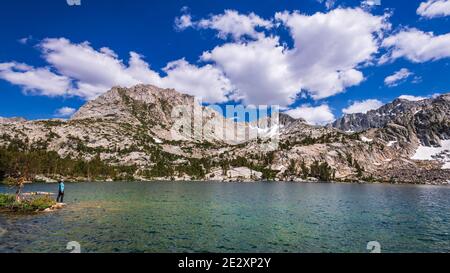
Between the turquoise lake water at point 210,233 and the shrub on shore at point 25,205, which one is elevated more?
the shrub on shore at point 25,205

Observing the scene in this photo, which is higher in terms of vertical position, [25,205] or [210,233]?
[25,205]

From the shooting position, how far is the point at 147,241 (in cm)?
3931

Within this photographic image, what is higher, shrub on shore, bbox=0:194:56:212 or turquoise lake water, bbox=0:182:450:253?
shrub on shore, bbox=0:194:56:212

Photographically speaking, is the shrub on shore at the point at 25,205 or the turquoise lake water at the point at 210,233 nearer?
the turquoise lake water at the point at 210,233

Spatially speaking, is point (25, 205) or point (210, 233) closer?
point (210, 233)

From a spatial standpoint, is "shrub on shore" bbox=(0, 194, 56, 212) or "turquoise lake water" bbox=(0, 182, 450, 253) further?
"shrub on shore" bbox=(0, 194, 56, 212)
